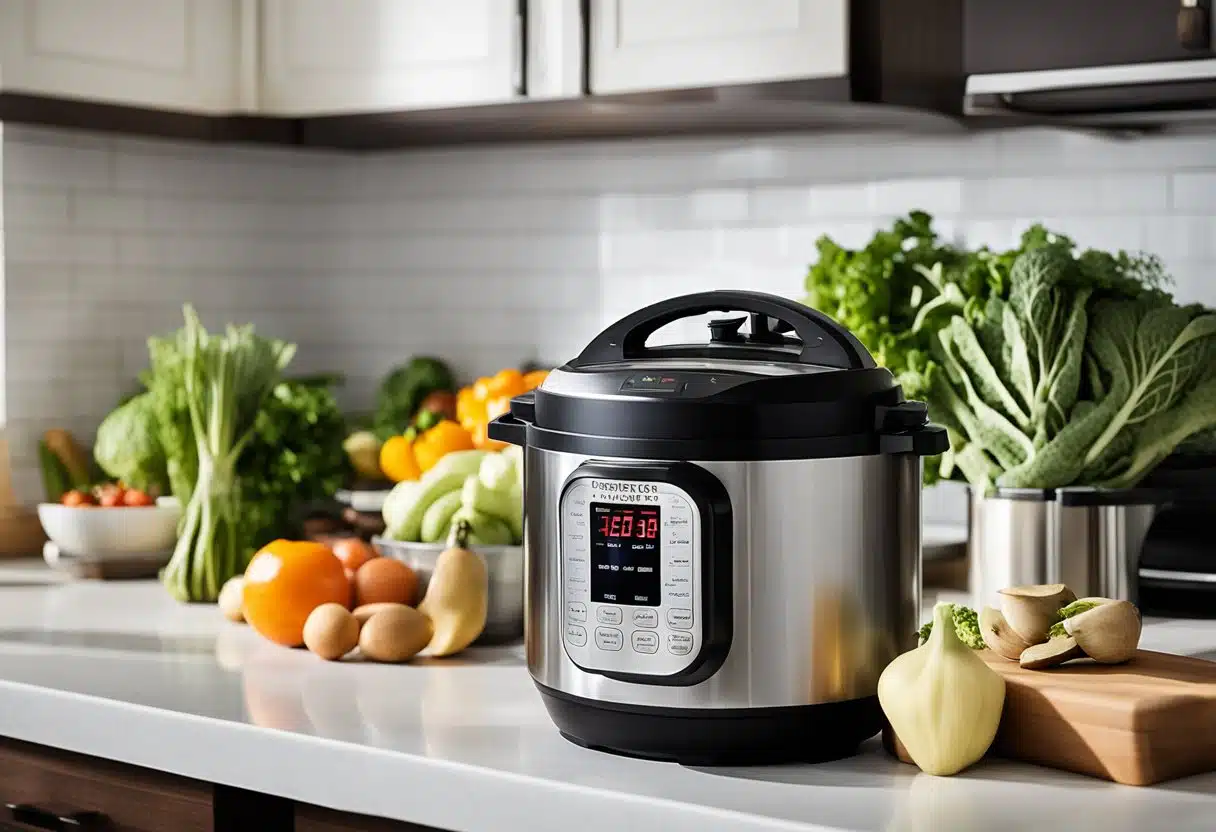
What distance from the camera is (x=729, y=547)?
1.17 m

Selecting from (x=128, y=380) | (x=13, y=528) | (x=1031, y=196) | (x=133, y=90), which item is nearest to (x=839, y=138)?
(x=1031, y=196)

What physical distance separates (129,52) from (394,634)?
1085 millimetres

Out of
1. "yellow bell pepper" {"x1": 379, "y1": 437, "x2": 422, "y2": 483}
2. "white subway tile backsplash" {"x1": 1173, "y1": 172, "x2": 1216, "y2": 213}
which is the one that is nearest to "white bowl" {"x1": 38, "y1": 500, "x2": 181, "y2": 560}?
"yellow bell pepper" {"x1": 379, "y1": 437, "x2": 422, "y2": 483}

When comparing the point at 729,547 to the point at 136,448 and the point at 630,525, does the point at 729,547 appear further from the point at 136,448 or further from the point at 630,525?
the point at 136,448

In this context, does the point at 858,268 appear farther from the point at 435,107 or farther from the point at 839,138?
the point at 435,107

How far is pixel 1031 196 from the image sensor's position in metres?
2.08

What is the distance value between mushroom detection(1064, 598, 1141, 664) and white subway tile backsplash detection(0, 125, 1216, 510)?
32.8 inches

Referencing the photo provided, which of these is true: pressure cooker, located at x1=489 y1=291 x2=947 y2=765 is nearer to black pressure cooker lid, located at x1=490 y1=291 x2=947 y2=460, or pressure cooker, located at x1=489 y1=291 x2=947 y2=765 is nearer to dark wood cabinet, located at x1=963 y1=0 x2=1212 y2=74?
black pressure cooker lid, located at x1=490 y1=291 x2=947 y2=460

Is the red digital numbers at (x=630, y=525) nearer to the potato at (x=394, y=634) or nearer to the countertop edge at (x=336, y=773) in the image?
the countertop edge at (x=336, y=773)

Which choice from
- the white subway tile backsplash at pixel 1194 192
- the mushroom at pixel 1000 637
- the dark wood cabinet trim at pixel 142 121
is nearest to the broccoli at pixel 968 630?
the mushroom at pixel 1000 637

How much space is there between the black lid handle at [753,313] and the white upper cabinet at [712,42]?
65 cm

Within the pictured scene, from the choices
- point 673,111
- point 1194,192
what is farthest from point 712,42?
point 1194,192

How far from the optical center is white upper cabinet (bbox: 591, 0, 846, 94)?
1.85m

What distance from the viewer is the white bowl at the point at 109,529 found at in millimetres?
2137
